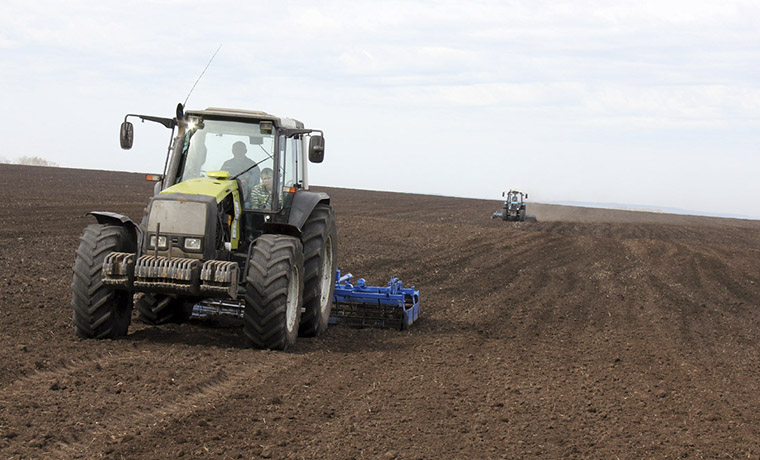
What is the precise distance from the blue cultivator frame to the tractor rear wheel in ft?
5.84

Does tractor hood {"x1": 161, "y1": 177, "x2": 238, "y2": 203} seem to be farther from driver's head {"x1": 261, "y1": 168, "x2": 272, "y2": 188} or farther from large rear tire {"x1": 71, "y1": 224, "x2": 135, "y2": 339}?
large rear tire {"x1": 71, "y1": 224, "x2": 135, "y2": 339}

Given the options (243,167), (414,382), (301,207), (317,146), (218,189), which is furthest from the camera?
(301,207)

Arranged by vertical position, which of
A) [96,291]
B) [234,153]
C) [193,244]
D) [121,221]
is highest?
[234,153]

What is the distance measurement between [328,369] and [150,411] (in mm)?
2001

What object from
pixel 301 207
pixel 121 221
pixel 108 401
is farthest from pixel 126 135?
pixel 108 401

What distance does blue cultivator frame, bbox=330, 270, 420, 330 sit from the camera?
9.63 m

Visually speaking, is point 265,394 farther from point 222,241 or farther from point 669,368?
point 669,368

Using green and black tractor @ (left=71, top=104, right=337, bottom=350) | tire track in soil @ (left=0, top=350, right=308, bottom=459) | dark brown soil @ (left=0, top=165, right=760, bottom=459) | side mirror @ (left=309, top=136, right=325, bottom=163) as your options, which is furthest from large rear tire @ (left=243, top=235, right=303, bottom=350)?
side mirror @ (left=309, top=136, right=325, bottom=163)

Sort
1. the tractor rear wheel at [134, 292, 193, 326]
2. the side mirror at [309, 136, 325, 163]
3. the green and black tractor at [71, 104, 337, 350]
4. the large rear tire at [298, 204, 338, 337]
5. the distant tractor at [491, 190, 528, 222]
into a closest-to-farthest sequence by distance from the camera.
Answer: the green and black tractor at [71, 104, 337, 350] < the side mirror at [309, 136, 325, 163] < the large rear tire at [298, 204, 338, 337] < the tractor rear wheel at [134, 292, 193, 326] < the distant tractor at [491, 190, 528, 222]

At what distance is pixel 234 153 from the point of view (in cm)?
840

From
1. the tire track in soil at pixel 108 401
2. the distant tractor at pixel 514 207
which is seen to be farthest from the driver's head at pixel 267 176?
the distant tractor at pixel 514 207

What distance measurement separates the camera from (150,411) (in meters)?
5.55

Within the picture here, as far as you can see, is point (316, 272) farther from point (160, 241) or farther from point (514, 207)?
point (514, 207)

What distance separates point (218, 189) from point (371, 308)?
282 centimetres
